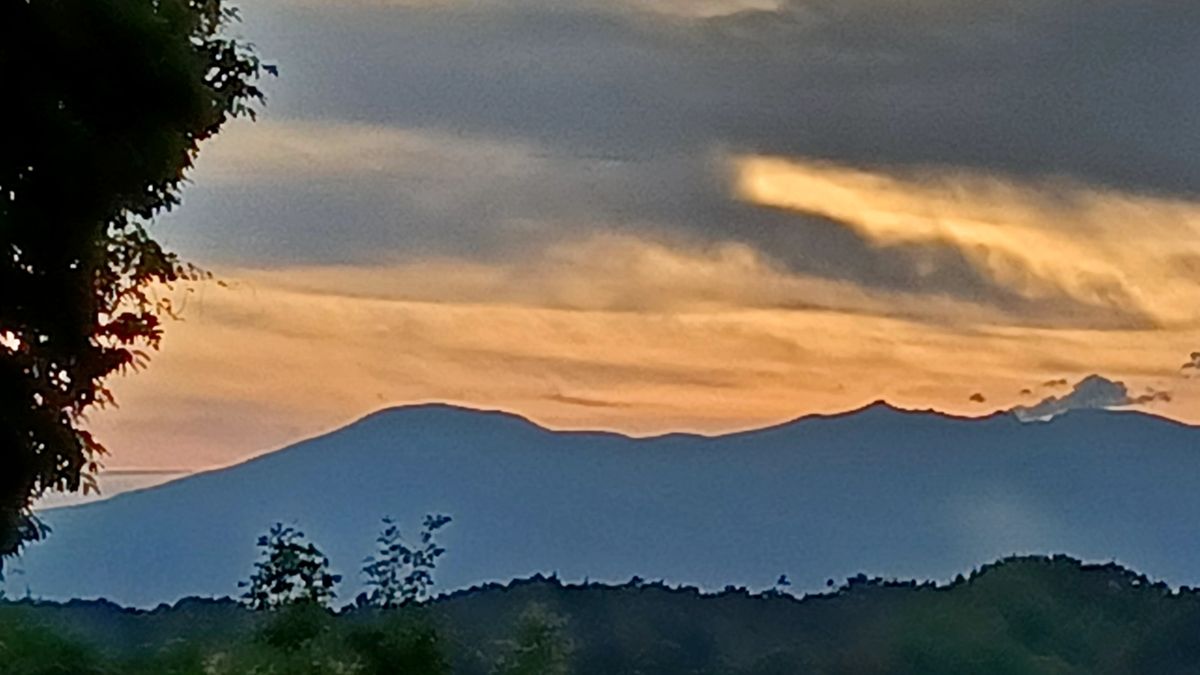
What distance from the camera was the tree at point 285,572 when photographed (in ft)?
62.4

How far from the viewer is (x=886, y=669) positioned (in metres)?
56.5

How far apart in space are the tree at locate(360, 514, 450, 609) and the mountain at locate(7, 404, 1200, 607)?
19 cm

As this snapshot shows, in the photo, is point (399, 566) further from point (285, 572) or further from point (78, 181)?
point (78, 181)

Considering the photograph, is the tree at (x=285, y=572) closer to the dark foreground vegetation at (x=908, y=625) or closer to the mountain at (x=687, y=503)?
the mountain at (x=687, y=503)

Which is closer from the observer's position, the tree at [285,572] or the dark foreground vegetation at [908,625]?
the tree at [285,572]

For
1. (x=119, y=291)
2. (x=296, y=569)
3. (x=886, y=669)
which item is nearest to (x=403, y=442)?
(x=886, y=669)

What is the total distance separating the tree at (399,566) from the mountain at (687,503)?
7.4 inches

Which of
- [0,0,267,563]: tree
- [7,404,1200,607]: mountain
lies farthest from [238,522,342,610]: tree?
[0,0,267,563]: tree

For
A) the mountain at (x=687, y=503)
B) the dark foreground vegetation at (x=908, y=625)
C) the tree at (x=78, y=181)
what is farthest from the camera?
the dark foreground vegetation at (x=908, y=625)

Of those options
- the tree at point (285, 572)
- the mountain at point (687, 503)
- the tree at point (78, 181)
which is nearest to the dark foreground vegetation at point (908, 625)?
the mountain at point (687, 503)

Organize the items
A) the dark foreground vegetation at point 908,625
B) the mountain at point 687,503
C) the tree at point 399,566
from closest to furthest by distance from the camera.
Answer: the tree at point 399,566 → the mountain at point 687,503 → the dark foreground vegetation at point 908,625

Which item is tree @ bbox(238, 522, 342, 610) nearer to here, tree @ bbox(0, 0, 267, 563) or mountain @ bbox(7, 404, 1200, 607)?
mountain @ bbox(7, 404, 1200, 607)

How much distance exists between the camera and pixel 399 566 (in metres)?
18.7

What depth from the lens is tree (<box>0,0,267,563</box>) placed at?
12258 mm
